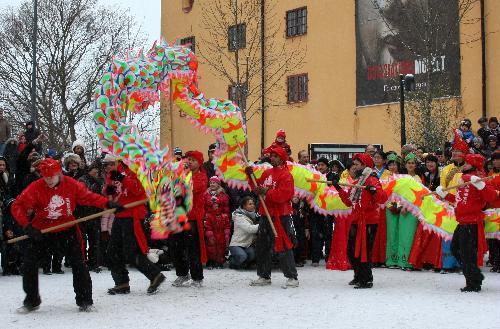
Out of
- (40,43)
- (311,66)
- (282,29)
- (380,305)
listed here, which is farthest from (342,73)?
(380,305)

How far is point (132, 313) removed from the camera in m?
8.44

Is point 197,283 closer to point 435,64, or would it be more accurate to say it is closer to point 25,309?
point 25,309

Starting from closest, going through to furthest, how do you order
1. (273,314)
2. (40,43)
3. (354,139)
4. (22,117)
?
(273,314), (354,139), (40,43), (22,117)

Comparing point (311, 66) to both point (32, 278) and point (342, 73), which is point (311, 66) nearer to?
point (342, 73)

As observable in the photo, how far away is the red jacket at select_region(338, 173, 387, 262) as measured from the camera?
404 inches

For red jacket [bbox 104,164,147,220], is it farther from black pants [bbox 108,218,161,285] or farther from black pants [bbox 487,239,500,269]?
black pants [bbox 487,239,500,269]

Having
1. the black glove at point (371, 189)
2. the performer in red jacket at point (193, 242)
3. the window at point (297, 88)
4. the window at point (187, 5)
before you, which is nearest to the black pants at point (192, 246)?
the performer in red jacket at point (193, 242)

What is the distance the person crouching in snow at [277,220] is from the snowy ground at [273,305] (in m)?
0.27

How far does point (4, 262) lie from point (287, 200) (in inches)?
182

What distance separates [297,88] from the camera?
88.1ft

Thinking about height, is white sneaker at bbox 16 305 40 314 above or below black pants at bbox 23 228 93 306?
below

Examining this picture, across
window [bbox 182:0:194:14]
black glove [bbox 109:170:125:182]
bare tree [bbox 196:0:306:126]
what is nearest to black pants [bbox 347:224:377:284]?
black glove [bbox 109:170:125:182]

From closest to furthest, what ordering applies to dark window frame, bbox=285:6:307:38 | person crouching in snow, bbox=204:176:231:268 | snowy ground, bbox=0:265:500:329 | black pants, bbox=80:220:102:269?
snowy ground, bbox=0:265:500:329 < black pants, bbox=80:220:102:269 < person crouching in snow, bbox=204:176:231:268 < dark window frame, bbox=285:6:307:38

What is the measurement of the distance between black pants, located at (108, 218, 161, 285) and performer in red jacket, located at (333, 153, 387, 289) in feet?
8.57
